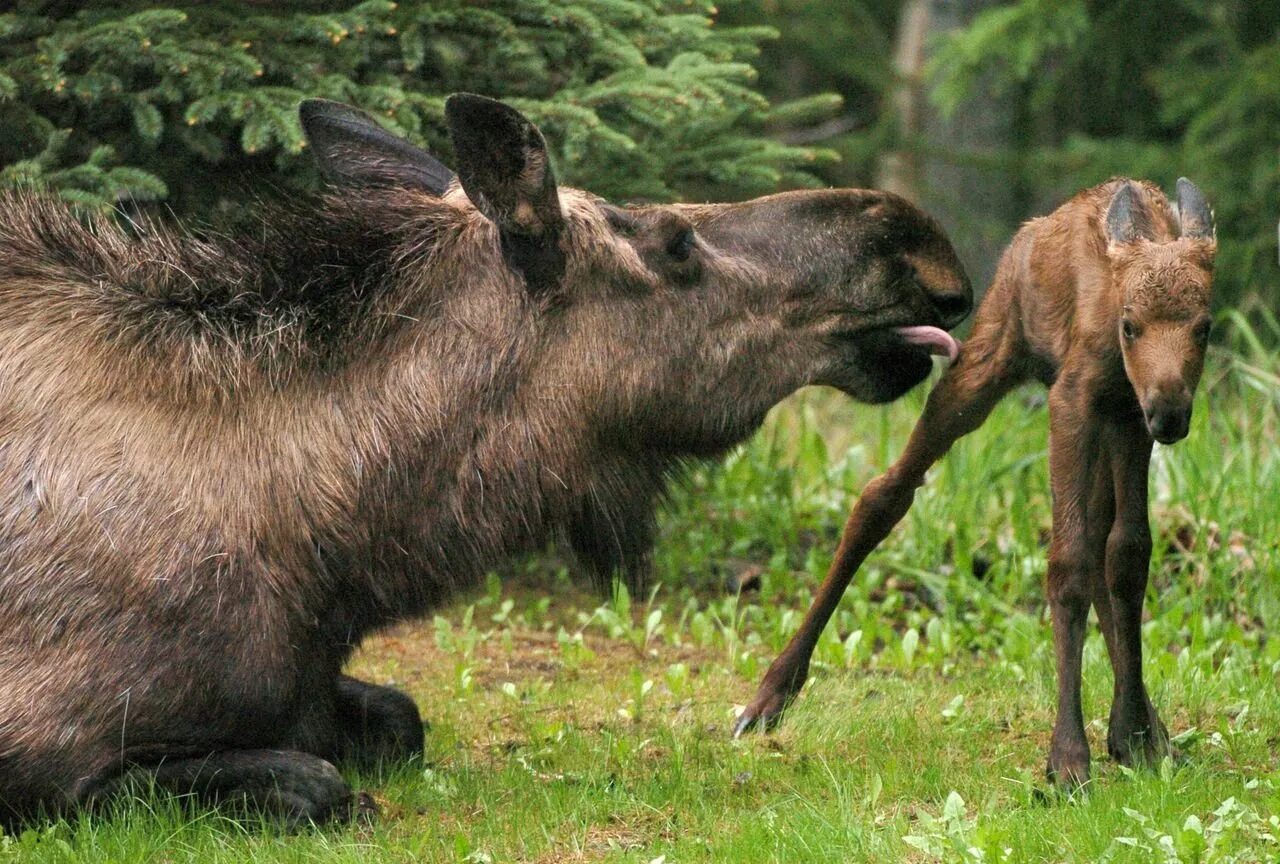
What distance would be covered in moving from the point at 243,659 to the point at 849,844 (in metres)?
1.54

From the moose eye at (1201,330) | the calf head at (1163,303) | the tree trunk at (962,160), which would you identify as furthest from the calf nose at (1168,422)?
the tree trunk at (962,160)

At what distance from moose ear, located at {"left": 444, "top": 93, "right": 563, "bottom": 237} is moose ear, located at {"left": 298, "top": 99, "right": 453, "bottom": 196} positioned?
0.56m

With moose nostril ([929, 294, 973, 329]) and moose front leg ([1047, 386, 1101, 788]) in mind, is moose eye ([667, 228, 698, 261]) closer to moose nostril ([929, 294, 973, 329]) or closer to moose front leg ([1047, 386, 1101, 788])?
moose nostril ([929, 294, 973, 329])

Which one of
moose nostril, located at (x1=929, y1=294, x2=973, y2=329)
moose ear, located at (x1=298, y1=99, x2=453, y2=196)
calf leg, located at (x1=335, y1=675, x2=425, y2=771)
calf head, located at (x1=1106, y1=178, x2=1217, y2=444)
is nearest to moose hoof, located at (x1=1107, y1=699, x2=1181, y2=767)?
calf head, located at (x1=1106, y1=178, x2=1217, y2=444)

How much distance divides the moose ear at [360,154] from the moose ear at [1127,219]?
1875mm

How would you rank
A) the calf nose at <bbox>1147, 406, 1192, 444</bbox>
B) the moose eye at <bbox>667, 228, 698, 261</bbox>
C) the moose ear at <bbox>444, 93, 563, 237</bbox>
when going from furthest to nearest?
the moose eye at <bbox>667, 228, 698, 261</bbox>, the moose ear at <bbox>444, 93, 563, 237</bbox>, the calf nose at <bbox>1147, 406, 1192, 444</bbox>

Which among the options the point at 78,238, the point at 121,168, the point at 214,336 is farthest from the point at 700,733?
the point at 121,168

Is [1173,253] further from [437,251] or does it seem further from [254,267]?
[254,267]

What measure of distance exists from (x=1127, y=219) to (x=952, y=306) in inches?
21.2

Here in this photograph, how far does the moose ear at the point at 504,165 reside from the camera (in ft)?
14.4

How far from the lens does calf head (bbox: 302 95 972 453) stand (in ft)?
15.2

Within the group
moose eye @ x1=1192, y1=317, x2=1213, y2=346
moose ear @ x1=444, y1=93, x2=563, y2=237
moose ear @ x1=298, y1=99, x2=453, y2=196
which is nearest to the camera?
moose eye @ x1=1192, y1=317, x2=1213, y2=346

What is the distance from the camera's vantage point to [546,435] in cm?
460

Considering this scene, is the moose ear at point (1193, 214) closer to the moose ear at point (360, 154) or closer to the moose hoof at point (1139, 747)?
the moose hoof at point (1139, 747)
